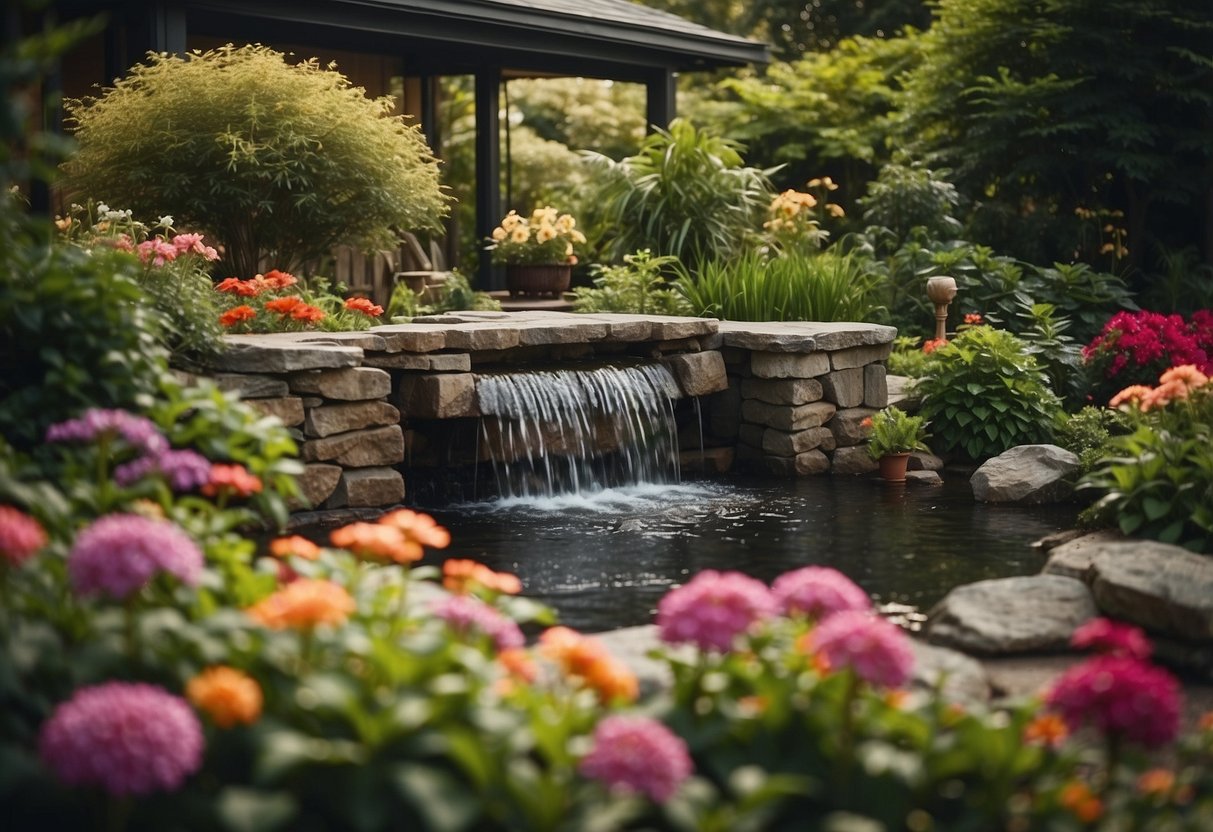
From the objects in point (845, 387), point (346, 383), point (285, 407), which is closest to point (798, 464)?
point (845, 387)

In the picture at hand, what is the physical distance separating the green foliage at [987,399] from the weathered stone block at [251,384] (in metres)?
3.94

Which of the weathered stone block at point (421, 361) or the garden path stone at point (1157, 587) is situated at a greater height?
the weathered stone block at point (421, 361)

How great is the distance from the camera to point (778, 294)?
9.49 metres

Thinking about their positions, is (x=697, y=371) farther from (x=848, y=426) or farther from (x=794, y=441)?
(x=848, y=426)

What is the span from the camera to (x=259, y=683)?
275 centimetres

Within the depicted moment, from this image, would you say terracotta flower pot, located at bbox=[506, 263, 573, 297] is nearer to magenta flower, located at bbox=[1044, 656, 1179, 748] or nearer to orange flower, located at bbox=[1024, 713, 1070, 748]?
orange flower, located at bbox=[1024, 713, 1070, 748]

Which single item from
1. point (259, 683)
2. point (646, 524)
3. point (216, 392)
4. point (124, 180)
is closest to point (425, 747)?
point (259, 683)

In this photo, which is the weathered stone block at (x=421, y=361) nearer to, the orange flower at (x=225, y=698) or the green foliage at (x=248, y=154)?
the green foliage at (x=248, y=154)

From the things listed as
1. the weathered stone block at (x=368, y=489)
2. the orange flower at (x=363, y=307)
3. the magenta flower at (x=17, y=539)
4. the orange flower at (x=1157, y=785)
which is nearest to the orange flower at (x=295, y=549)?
the magenta flower at (x=17, y=539)

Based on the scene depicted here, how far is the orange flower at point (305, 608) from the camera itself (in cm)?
266

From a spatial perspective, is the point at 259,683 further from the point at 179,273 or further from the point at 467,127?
the point at 467,127

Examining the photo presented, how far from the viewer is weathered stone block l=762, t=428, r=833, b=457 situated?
27.1 feet

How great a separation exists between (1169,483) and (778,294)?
4297 millimetres

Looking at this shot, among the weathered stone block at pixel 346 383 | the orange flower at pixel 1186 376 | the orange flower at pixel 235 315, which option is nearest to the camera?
the orange flower at pixel 1186 376
